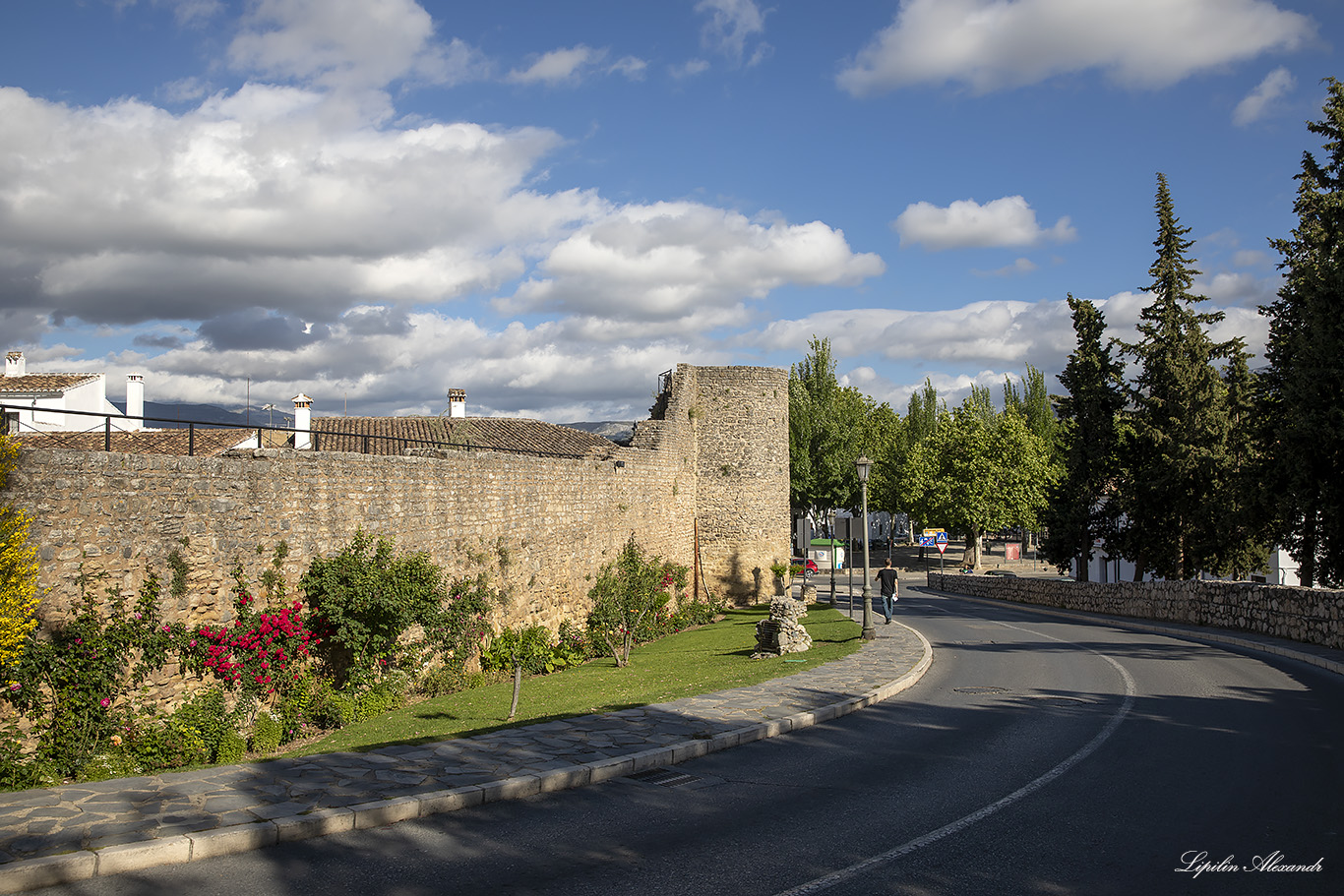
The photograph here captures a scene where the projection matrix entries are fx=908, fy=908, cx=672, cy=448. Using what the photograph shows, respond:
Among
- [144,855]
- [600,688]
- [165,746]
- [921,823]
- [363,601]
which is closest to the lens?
[144,855]

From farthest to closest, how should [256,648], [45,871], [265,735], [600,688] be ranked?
[600,688] → [256,648] → [265,735] → [45,871]

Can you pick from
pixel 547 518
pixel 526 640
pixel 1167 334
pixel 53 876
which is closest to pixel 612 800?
pixel 53 876

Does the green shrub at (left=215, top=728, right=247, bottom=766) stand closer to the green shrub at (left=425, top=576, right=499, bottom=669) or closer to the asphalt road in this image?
the asphalt road

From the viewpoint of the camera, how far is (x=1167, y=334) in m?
33.3

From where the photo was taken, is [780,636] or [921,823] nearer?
[921,823]

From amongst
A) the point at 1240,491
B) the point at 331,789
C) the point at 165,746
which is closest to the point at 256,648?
the point at 165,746

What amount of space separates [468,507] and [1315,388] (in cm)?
2075

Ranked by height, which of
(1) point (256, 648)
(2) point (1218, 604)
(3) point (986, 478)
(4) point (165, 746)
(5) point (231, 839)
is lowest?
(2) point (1218, 604)

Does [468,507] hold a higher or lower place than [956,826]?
higher

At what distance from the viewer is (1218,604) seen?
24.9m

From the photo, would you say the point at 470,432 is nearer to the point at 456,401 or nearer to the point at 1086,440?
the point at 456,401

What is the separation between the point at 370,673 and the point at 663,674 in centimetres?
573

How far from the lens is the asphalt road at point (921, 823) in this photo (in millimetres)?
6250

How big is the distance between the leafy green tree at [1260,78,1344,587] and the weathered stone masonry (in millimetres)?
15838
